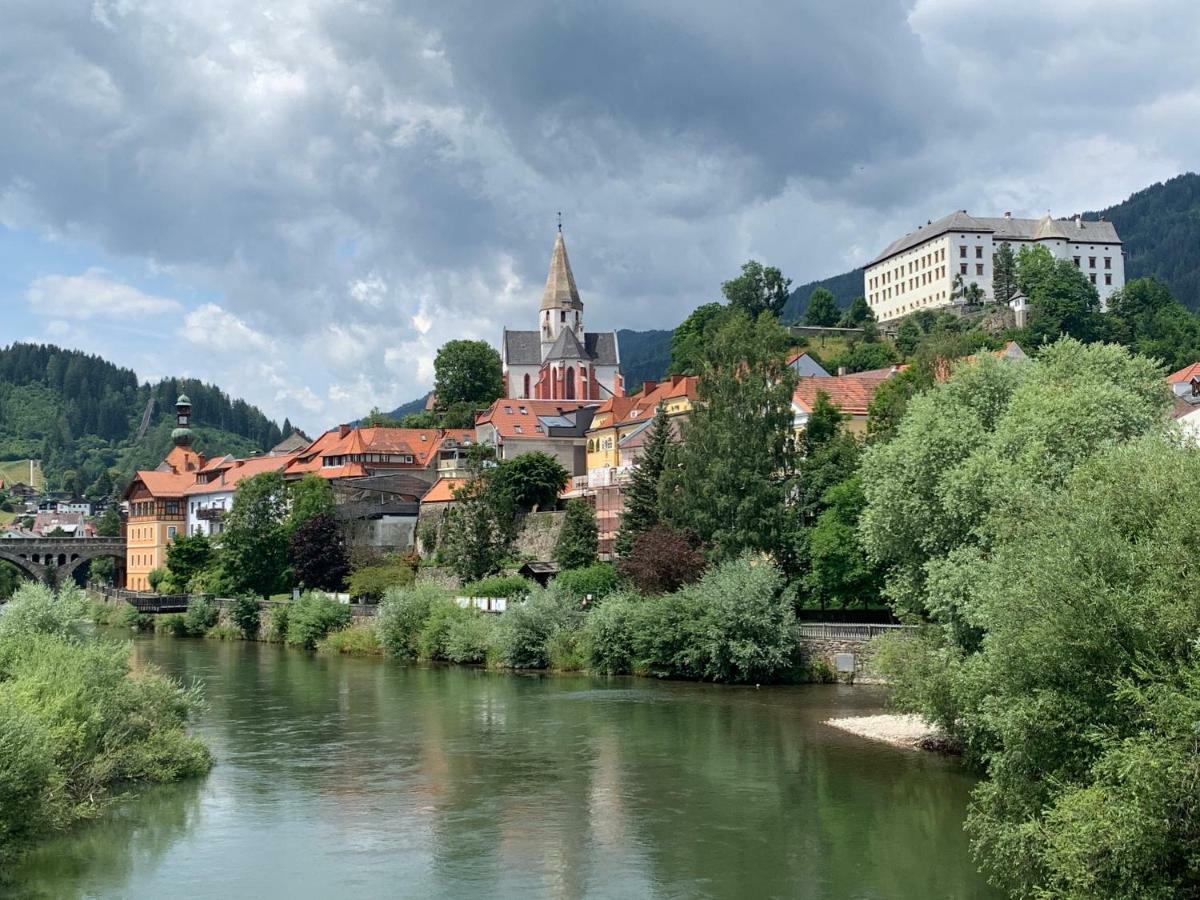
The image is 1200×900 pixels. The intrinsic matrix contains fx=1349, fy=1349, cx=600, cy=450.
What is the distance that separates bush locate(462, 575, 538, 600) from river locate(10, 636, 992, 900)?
18.7 metres

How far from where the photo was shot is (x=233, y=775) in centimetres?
3105

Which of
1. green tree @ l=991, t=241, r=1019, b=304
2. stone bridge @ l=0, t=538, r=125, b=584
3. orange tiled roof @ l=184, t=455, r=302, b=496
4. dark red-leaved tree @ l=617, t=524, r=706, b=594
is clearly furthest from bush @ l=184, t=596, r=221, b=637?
green tree @ l=991, t=241, r=1019, b=304

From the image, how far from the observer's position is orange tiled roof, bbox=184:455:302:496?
109012 millimetres

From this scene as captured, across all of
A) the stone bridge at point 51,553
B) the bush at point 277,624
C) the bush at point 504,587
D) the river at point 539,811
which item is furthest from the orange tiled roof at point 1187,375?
the stone bridge at point 51,553

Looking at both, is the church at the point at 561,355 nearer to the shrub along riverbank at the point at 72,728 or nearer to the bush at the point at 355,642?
the bush at the point at 355,642

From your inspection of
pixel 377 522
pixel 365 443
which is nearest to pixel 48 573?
pixel 365 443

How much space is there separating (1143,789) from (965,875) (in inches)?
243

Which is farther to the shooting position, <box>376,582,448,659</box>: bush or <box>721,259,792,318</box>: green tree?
<box>721,259,792,318</box>: green tree

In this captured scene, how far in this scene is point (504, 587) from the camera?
61.3 m

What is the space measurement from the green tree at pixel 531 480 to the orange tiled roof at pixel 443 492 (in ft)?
20.8

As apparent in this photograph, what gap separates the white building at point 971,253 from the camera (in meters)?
132

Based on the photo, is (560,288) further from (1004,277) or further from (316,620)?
(316,620)

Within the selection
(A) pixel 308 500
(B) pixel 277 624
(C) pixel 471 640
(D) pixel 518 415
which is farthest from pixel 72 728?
(D) pixel 518 415

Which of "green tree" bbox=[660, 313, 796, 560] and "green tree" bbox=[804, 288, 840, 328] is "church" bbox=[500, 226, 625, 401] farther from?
"green tree" bbox=[660, 313, 796, 560]
